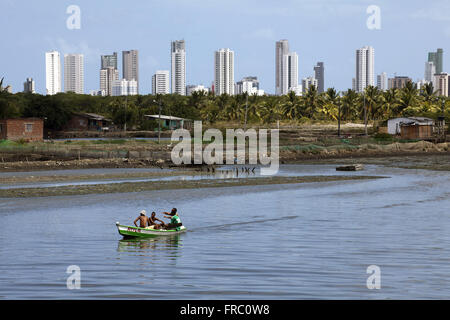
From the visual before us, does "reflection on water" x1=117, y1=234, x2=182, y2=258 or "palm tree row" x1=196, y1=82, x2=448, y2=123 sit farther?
"palm tree row" x1=196, y1=82, x2=448, y2=123

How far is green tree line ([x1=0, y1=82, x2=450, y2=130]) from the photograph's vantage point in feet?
403

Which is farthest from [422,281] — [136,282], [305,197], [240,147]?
[240,147]

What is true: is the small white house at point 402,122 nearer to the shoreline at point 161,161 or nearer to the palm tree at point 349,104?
the shoreline at point 161,161

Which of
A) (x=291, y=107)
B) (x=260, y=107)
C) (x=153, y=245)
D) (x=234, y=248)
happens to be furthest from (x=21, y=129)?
(x=291, y=107)

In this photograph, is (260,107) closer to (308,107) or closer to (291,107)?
(291,107)

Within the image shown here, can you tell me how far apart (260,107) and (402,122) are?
53470mm

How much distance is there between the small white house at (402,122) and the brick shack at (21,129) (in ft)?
197

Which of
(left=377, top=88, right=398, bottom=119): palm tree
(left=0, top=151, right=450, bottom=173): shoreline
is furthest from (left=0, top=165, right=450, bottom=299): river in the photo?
(left=377, top=88, right=398, bottom=119): palm tree

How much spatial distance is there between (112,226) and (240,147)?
62.6 meters

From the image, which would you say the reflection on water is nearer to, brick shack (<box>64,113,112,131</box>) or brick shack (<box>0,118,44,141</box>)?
brick shack (<box>0,118,44,141</box>)

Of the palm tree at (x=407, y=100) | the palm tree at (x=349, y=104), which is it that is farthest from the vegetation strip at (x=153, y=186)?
the palm tree at (x=349, y=104)

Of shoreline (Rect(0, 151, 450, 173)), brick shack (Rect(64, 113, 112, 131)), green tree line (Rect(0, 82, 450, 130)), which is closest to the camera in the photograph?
shoreline (Rect(0, 151, 450, 173))

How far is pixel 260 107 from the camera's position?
152m

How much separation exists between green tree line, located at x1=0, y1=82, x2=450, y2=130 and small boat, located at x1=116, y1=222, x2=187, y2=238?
9425cm
